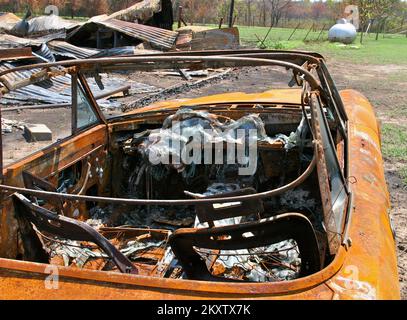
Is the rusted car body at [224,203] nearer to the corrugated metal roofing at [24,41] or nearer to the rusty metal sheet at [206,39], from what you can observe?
the corrugated metal roofing at [24,41]

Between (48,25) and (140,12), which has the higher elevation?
(140,12)

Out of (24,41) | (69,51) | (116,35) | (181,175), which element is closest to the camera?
(181,175)

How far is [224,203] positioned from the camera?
223 centimetres

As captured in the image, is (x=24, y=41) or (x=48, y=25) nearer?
(x=24, y=41)

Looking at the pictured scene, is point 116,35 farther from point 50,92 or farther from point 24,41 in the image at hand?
point 50,92

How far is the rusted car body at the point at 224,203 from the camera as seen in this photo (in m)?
1.77

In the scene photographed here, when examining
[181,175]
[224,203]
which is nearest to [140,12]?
[181,175]

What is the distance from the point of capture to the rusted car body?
5.82 ft

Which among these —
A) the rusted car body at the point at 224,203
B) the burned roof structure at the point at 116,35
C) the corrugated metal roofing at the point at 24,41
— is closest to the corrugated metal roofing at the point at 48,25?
the burned roof structure at the point at 116,35

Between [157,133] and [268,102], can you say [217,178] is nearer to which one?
[157,133]

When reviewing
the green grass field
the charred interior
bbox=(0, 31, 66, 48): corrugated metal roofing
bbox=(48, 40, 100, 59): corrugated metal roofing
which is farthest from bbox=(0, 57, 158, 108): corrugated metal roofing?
the charred interior

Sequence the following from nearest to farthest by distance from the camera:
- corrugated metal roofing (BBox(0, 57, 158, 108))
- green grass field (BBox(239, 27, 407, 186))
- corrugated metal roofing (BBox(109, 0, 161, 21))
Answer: green grass field (BBox(239, 27, 407, 186)), corrugated metal roofing (BBox(0, 57, 158, 108)), corrugated metal roofing (BBox(109, 0, 161, 21))

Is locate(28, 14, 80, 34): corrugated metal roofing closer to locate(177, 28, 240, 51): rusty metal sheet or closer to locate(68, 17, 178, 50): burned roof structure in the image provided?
locate(68, 17, 178, 50): burned roof structure

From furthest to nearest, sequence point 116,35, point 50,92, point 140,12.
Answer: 1. point 140,12
2. point 116,35
3. point 50,92
